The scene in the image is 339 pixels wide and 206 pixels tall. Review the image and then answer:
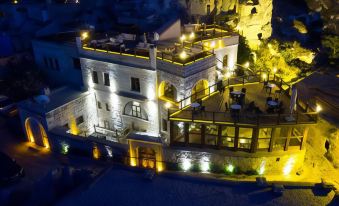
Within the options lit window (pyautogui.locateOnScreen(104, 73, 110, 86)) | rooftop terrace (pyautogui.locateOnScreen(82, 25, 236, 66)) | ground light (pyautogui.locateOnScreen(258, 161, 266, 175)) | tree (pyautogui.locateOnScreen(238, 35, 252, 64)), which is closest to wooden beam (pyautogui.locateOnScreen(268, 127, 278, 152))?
ground light (pyautogui.locateOnScreen(258, 161, 266, 175))

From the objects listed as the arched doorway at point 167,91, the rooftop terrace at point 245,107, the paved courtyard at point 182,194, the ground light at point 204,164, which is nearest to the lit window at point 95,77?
the arched doorway at point 167,91

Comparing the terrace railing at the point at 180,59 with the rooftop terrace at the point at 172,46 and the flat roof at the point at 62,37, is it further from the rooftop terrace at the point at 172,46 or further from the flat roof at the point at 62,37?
the flat roof at the point at 62,37

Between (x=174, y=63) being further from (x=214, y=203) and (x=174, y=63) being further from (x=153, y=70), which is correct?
(x=214, y=203)

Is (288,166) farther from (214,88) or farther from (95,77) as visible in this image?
(95,77)

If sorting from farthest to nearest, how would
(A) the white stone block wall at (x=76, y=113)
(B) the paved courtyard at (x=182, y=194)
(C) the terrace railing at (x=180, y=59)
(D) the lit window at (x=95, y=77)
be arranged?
(D) the lit window at (x=95, y=77)
(A) the white stone block wall at (x=76, y=113)
(C) the terrace railing at (x=180, y=59)
(B) the paved courtyard at (x=182, y=194)

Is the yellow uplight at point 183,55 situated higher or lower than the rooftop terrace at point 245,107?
higher

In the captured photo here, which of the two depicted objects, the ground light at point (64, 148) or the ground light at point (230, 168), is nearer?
the ground light at point (230, 168)

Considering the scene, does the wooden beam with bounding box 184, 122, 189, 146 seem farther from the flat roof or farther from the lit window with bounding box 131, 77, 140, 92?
the flat roof

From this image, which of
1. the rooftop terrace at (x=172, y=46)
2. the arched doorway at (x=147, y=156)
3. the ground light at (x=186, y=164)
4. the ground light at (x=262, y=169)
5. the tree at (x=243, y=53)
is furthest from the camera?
the tree at (x=243, y=53)

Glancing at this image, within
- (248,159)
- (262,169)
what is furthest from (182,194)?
(262,169)
